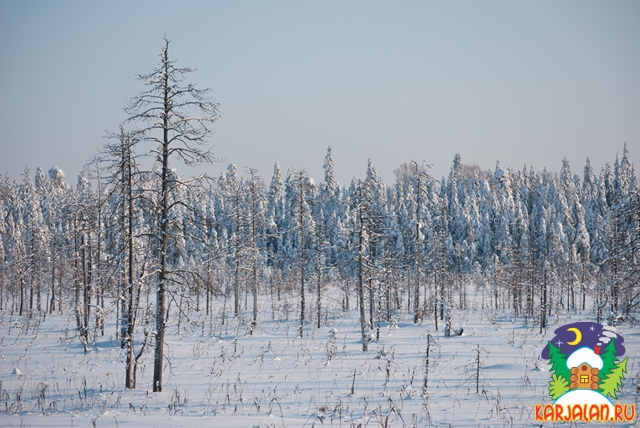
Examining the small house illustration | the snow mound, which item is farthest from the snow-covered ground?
the snow mound

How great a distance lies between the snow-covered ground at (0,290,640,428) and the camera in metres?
9.02

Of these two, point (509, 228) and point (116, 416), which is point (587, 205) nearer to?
point (509, 228)

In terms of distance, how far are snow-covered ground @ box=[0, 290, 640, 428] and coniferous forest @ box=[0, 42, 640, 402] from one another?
76.9 inches

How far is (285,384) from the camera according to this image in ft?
45.5

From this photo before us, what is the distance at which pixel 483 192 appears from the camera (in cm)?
9125

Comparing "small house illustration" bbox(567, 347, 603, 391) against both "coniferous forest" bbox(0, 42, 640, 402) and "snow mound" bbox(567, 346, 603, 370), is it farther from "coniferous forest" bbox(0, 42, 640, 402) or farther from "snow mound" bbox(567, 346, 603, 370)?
"coniferous forest" bbox(0, 42, 640, 402)

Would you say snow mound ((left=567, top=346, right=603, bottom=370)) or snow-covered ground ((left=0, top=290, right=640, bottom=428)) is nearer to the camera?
snow mound ((left=567, top=346, right=603, bottom=370))

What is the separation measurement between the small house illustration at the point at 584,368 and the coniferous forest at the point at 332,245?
1003cm

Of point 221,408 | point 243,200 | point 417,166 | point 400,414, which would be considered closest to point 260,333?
point 243,200

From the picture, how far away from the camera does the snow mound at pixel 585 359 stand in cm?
774

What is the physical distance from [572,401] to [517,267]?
136ft

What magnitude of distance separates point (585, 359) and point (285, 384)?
919 cm

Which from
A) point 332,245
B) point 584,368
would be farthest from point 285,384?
point 332,245

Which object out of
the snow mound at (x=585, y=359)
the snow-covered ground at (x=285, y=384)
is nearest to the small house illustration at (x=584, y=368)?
the snow mound at (x=585, y=359)
